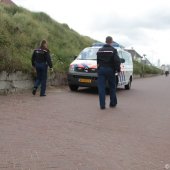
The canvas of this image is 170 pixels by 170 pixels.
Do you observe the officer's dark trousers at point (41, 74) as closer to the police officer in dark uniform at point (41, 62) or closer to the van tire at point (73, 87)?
the police officer in dark uniform at point (41, 62)

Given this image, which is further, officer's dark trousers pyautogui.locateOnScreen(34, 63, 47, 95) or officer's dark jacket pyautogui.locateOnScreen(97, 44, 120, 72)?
officer's dark trousers pyautogui.locateOnScreen(34, 63, 47, 95)

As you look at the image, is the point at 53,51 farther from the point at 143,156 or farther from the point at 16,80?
the point at 143,156

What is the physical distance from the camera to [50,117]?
862 centimetres

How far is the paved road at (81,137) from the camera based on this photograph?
17.1ft

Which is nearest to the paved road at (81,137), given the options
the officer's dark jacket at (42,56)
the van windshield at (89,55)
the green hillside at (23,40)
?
the officer's dark jacket at (42,56)

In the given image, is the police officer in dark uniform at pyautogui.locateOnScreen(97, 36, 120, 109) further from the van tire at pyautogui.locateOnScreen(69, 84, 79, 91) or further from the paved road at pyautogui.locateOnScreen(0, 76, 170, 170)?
the van tire at pyautogui.locateOnScreen(69, 84, 79, 91)

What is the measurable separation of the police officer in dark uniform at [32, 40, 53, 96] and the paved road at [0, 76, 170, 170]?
6.62 ft

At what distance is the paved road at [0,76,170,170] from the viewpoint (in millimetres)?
5219

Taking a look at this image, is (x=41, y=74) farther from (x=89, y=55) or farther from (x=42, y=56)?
(x=89, y=55)

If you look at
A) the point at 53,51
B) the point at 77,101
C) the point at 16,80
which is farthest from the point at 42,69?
the point at 53,51

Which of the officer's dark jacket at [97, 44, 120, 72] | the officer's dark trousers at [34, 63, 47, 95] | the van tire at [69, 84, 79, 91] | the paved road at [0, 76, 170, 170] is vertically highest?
the officer's dark jacket at [97, 44, 120, 72]

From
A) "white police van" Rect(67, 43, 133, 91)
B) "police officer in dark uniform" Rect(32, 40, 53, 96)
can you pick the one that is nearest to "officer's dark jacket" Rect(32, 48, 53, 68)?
"police officer in dark uniform" Rect(32, 40, 53, 96)

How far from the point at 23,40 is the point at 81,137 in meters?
11.1

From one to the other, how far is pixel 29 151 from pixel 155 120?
4233 millimetres
